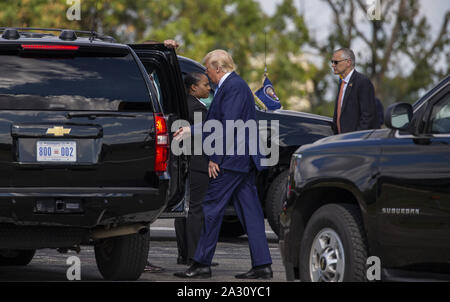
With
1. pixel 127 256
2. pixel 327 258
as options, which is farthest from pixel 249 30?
pixel 327 258

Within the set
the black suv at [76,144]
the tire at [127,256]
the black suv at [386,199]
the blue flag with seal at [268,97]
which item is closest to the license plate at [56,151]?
the black suv at [76,144]

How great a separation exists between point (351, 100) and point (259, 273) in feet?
9.72

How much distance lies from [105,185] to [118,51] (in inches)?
39.7

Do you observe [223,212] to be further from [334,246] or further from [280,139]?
[280,139]

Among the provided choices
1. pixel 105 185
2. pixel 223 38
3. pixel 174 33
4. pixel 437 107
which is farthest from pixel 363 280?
pixel 223 38

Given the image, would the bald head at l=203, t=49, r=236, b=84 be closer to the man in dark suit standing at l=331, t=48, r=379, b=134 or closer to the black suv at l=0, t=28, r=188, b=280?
the black suv at l=0, t=28, r=188, b=280

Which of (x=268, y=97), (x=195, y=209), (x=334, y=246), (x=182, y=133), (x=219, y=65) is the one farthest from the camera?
(x=268, y=97)

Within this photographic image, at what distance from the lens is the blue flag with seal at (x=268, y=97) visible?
41.2 feet

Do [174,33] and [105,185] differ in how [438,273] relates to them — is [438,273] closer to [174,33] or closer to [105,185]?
[105,185]

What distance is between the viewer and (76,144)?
7516 millimetres

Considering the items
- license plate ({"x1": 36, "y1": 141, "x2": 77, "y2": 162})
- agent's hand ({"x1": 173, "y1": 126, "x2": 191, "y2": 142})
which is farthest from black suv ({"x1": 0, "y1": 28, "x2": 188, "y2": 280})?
agent's hand ({"x1": 173, "y1": 126, "x2": 191, "y2": 142})

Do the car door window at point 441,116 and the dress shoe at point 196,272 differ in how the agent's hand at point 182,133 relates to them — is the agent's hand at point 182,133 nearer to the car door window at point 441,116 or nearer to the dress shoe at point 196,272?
the dress shoe at point 196,272

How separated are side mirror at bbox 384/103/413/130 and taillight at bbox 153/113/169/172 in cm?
188
